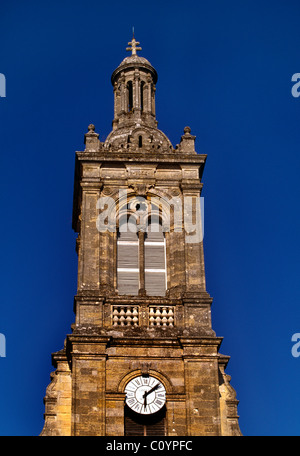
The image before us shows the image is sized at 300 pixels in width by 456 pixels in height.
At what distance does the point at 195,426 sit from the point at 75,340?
441cm

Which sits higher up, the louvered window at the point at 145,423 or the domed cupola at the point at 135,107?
the domed cupola at the point at 135,107

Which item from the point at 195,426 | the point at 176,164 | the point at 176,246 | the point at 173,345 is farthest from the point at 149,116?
the point at 195,426

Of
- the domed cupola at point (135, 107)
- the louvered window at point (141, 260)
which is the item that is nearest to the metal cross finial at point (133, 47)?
the domed cupola at point (135, 107)

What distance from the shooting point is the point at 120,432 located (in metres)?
34.8

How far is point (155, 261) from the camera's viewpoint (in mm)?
38969

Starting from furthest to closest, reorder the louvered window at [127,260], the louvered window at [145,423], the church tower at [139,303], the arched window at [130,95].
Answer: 1. the arched window at [130,95]
2. the louvered window at [127,260]
3. the church tower at [139,303]
4. the louvered window at [145,423]

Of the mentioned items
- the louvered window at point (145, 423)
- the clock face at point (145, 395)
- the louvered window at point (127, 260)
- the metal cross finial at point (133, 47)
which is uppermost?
the metal cross finial at point (133, 47)

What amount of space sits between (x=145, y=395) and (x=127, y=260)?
16.8ft

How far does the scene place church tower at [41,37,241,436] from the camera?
35.4 m

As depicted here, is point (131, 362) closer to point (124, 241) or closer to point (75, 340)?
point (75, 340)

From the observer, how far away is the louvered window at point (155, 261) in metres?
38.4

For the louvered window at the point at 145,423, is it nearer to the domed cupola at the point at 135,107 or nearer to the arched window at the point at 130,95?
the domed cupola at the point at 135,107

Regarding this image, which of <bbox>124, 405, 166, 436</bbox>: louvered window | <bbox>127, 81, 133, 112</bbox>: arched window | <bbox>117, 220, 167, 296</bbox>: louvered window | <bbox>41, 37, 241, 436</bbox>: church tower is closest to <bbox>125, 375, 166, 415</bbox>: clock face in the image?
<bbox>41, 37, 241, 436</bbox>: church tower

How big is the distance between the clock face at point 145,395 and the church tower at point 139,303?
30 millimetres
